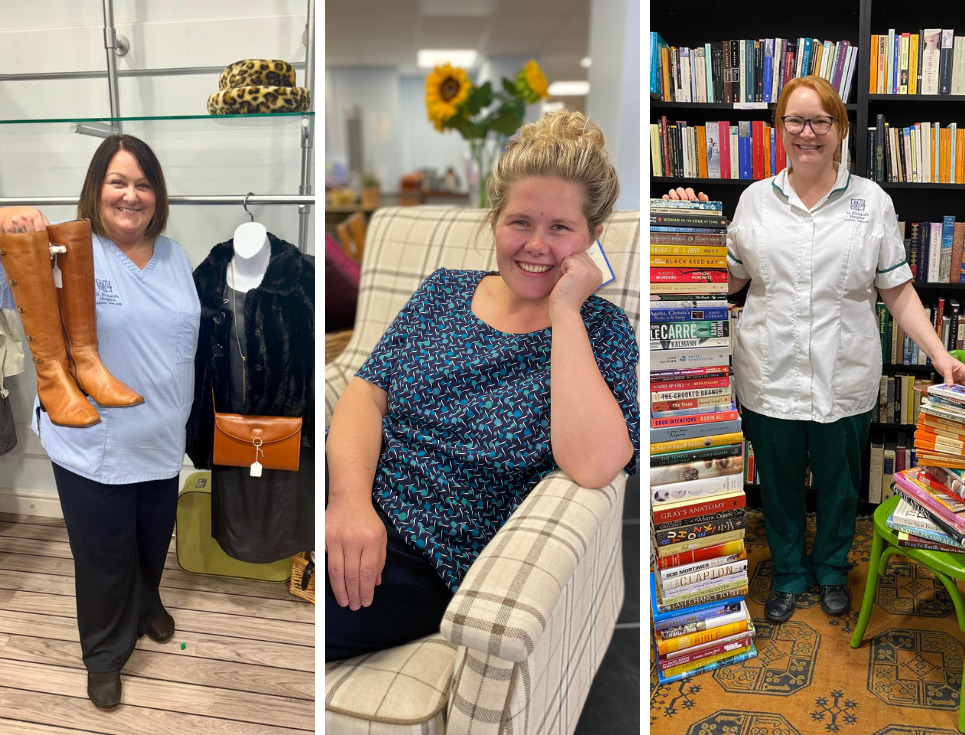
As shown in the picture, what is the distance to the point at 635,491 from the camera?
2.05 metres

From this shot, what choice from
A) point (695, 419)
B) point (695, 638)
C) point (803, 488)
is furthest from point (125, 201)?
point (803, 488)

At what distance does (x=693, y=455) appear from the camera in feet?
5.94

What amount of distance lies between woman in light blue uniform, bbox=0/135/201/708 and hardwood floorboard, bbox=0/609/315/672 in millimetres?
18

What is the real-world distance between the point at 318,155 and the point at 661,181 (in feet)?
4.62

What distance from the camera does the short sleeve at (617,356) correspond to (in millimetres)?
1206

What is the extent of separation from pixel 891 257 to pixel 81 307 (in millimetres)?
1655

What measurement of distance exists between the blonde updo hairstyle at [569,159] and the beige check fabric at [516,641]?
0.42 m

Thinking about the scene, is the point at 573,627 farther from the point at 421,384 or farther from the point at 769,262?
the point at 769,262

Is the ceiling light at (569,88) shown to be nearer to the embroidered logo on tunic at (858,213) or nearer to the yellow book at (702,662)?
the embroidered logo on tunic at (858,213)

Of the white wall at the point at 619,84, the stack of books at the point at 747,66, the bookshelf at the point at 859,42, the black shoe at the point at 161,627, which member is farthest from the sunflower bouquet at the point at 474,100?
the black shoe at the point at 161,627

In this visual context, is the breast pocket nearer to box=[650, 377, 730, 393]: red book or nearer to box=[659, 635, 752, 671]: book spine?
box=[650, 377, 730, 393]: red book

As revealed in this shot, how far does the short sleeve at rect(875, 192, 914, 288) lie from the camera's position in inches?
69.6

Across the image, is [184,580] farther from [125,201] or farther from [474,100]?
[474,100]

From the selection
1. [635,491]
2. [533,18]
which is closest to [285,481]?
[635,491]
